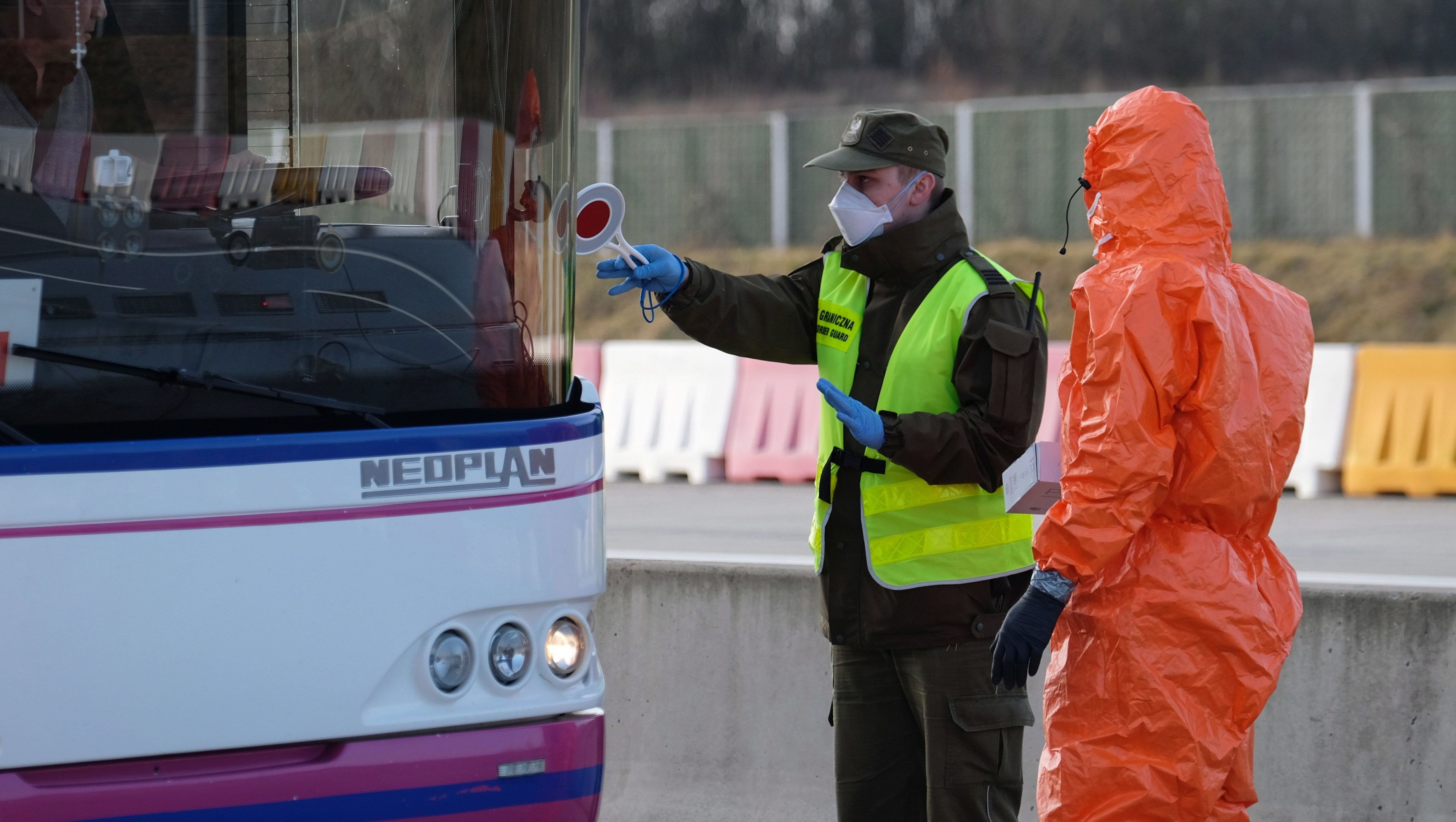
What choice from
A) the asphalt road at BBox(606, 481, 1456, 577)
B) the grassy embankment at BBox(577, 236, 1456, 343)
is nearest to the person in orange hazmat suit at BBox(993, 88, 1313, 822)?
the asphalt road at BBox(606, 481, 1456, 577)

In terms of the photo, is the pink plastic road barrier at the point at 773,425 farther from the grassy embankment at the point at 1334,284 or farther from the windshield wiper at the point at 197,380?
the windshield wiper at the point at 197,380

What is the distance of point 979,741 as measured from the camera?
3.94m

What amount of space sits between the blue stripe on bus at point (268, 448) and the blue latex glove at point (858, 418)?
2.74ft

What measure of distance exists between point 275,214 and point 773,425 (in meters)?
8.68

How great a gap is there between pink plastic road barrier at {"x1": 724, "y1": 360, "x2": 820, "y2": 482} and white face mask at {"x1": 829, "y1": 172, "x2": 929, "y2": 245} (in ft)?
24.1

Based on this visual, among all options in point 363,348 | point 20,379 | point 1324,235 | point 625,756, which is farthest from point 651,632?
point 1324,235

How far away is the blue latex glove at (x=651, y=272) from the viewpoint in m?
4.31

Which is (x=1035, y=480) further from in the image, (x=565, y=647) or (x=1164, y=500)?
(x=565, y=647)

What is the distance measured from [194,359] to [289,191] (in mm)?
412

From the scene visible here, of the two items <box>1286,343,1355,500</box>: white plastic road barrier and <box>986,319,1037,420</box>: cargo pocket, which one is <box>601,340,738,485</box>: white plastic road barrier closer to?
<box>1286,343,1355,500</box>: white plastic road barrier

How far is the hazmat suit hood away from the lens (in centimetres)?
342

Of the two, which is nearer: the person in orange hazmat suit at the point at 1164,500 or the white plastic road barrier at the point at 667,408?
the person in orange hazmat suit at the point at 1164,500

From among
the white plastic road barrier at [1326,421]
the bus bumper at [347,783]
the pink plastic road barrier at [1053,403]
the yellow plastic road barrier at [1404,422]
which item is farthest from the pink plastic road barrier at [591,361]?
the bus bumper at [347,783]

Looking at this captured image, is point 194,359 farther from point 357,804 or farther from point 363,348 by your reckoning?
point 357,804
